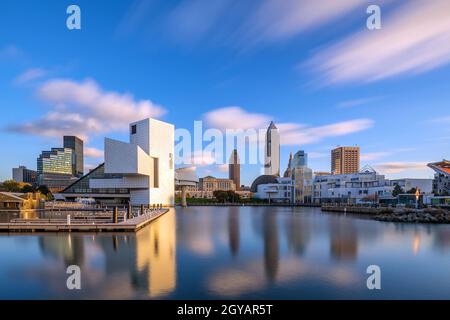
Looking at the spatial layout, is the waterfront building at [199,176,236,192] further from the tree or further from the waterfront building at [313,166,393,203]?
the tree

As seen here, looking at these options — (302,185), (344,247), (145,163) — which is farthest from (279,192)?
(344,247)

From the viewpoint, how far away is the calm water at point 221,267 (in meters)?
8.38

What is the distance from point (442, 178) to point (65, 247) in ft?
249

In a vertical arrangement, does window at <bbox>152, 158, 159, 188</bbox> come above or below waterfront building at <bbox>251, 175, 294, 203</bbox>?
above

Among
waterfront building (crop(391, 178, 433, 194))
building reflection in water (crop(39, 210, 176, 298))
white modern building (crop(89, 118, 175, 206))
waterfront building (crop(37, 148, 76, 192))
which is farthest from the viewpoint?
waterfront building (crop(37, 148, 76, 192))

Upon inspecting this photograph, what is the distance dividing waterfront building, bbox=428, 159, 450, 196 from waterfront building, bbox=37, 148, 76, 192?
5628 inches

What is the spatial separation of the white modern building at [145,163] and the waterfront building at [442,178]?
52566 mm

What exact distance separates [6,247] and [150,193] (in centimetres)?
4002

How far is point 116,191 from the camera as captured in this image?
60.3m

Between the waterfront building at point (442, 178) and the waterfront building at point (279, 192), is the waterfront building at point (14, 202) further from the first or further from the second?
the waterfront building at point (442, 178)

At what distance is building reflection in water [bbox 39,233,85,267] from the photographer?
1227 centimetres

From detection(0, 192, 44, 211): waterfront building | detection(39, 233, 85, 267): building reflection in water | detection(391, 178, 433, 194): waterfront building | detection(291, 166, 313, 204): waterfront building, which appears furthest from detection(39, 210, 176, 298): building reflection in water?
detection(291, 166, 313, 204): waterfront building
